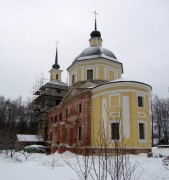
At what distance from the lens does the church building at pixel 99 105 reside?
66.8ft

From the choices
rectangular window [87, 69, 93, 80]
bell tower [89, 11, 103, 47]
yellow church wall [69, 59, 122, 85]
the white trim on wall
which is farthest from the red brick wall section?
bell tower [89, 11, 103, 47]

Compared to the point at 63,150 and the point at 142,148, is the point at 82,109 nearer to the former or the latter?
the point at 63,150

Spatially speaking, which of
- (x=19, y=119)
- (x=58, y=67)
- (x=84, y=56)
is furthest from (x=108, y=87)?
(x=19, y=119)

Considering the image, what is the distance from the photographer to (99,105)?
22781 mm

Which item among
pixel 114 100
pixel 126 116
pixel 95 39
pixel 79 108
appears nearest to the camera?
pixel 126 116

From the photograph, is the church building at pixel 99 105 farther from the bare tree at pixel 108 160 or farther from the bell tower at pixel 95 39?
the bare tree at pixel 108 160

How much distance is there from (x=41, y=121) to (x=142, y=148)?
988 inches

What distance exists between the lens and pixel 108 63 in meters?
28.3

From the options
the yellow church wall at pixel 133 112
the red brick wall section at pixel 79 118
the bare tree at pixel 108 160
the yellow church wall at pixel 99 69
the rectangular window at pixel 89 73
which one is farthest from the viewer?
A: the rectangular window at pixel 89 73

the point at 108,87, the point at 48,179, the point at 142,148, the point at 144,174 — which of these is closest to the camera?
the point at 48,179

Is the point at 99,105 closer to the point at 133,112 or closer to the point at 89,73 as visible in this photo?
the point at 133,112

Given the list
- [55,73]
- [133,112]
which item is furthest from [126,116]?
[55,73]

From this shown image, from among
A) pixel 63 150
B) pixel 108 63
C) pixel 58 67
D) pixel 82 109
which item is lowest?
pixel 63 150

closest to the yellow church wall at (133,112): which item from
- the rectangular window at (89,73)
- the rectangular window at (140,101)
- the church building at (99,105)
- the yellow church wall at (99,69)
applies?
the church building at (99,105)
